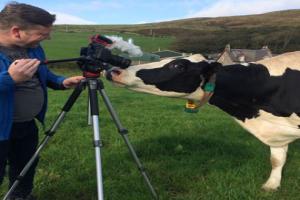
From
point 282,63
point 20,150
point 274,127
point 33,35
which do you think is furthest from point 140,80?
point 282,63

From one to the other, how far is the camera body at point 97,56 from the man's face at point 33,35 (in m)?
0.48

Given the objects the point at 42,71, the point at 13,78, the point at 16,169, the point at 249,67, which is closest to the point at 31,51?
the point at 42,71

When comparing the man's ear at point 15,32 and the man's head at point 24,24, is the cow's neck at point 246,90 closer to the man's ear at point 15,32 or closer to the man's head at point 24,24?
the man's head at point 24,24

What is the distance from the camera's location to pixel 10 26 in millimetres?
4355

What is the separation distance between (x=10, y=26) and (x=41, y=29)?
0.29 meters

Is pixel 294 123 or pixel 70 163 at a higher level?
pixel 294 123

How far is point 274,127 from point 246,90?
0.59m

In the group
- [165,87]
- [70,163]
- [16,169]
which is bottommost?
[70,163]

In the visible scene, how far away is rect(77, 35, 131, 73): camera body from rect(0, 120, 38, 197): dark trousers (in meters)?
1.21

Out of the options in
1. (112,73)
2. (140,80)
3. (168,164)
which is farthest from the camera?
(168,164)

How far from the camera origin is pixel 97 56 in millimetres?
4137

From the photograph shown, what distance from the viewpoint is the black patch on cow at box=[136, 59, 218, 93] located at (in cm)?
532

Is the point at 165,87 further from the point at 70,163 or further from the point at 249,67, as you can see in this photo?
the point at 70,163

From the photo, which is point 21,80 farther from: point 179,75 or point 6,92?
point 179,75
